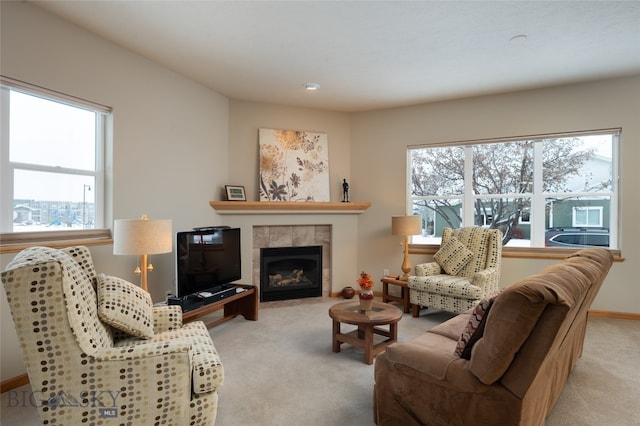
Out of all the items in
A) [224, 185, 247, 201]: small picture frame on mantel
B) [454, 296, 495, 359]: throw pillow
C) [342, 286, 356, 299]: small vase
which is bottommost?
[342, 286, 356, 299]: small vase

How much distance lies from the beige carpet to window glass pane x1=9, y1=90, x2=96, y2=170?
170cm

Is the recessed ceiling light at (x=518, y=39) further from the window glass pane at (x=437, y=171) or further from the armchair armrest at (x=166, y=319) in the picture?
the armchair armrest at (x=166, y=319)

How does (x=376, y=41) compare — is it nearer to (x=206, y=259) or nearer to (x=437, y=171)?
(x=437, y=171)

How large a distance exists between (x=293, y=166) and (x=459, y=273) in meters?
2.58

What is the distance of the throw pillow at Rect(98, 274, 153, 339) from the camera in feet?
6.18

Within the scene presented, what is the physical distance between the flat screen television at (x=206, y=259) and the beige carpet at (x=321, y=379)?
0.52m

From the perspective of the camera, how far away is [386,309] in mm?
3143

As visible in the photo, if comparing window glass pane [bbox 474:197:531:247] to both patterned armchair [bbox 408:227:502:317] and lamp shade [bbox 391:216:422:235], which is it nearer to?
patterned armchair [bbox 408:227:502:317]

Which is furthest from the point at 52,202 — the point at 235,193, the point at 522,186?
the point at 522,186

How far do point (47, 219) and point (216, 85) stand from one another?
2.34 m

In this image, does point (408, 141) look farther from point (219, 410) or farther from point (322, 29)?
point (219, 410)

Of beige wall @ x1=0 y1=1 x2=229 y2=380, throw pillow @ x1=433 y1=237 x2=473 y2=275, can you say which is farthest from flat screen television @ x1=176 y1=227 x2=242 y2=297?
throw pillow @ x1=433 y1=237 x2=473 y2=275

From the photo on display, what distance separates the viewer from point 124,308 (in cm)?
196

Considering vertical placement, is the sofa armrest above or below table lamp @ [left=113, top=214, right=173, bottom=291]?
below
